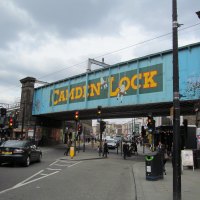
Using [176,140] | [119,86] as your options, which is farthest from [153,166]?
[119,86]

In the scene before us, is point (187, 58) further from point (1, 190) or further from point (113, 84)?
point (1, 190)

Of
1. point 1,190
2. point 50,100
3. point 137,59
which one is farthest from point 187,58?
point 50,100

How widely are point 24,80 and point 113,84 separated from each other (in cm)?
2150

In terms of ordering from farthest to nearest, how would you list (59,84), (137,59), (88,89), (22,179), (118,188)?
1. (59,84)
2. (88,89)
3. (137,59)
4. (22,179)
5. (118,188)

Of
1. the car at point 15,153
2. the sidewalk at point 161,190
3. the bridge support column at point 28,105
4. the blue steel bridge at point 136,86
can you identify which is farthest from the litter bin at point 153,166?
the bridge support column at point 28,105

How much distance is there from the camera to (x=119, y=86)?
3206cm

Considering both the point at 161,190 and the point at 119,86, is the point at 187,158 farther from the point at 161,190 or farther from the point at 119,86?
the point at 119,86

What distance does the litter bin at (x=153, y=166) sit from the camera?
1469 centimetres

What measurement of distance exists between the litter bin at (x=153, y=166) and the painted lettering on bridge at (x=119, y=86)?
1314 cm

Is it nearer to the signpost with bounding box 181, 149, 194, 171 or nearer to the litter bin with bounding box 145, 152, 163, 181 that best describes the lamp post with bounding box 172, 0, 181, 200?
the litter bin with bounding box 145, 152, 163, 181

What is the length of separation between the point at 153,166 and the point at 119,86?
17.7 metres

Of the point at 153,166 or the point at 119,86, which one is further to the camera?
the point at 119,86

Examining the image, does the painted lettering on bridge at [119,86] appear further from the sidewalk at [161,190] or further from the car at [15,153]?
the sidewalk at [161,190]

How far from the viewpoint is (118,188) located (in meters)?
12.6
